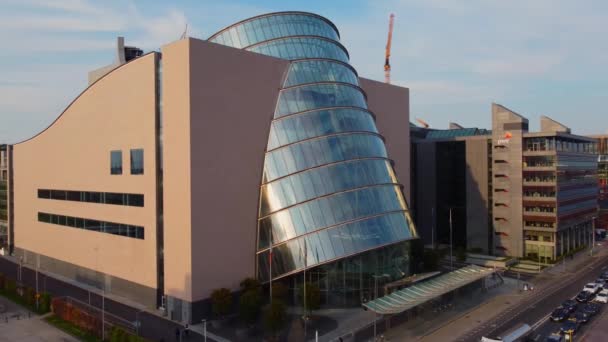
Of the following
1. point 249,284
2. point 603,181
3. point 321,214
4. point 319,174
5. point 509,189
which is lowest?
point 249,284

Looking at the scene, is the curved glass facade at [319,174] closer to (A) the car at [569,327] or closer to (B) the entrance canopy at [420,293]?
(B) the entrance canopy at [420,293]

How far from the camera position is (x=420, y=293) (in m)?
43.1

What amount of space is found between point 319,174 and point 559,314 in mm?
25336

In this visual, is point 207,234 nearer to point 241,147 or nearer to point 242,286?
point 242,286

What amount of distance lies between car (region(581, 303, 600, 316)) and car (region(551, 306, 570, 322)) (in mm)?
2182

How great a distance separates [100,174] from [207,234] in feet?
59.8

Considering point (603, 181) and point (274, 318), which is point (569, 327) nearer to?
point (274, 318)

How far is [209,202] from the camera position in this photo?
44312 millimetres

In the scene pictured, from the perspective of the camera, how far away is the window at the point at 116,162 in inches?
2032

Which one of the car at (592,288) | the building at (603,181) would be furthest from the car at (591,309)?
the building at (603,181)

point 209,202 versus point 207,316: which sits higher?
point 209,202

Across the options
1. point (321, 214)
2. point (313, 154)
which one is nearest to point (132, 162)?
point (313, 154)

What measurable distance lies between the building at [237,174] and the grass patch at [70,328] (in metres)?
6.71

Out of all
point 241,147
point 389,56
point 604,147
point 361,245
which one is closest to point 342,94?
point 241,147
